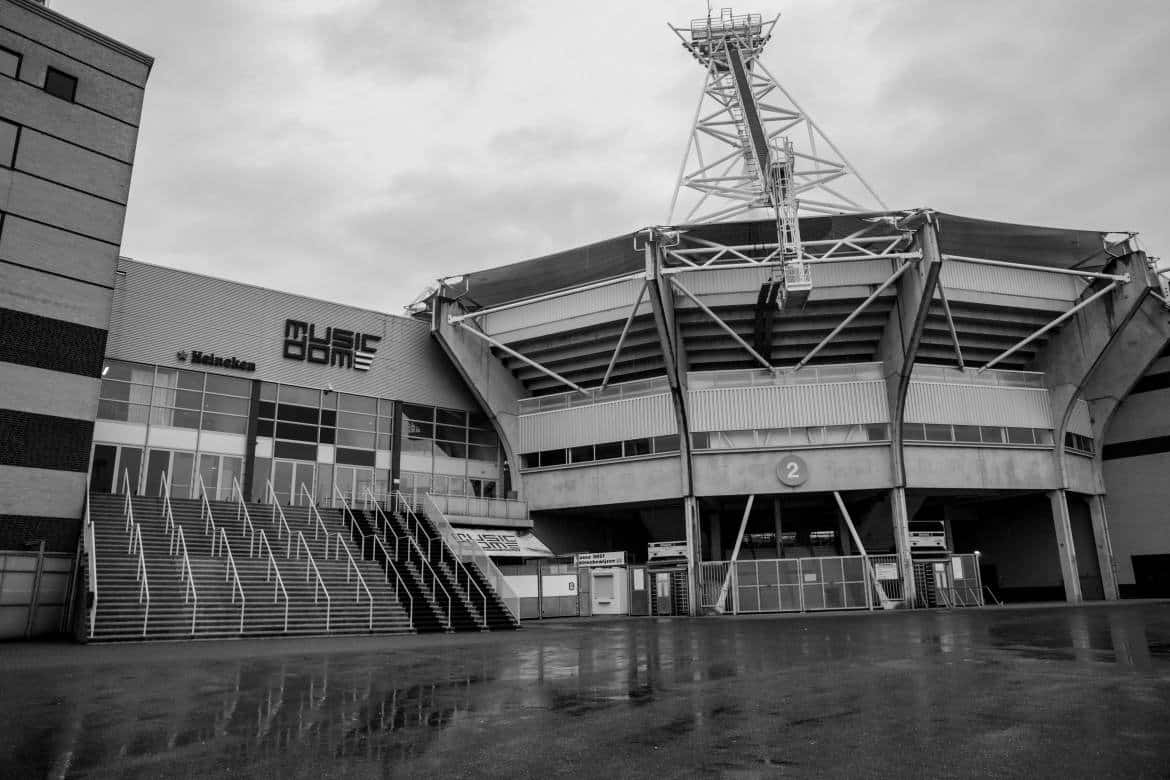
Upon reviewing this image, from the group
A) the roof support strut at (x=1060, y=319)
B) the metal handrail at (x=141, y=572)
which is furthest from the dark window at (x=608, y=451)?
the metal handrail at (x=141, y=572)

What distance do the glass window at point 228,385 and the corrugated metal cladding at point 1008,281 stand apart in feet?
104

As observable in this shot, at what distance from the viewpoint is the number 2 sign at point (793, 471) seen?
35844mm

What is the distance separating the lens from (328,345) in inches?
1475

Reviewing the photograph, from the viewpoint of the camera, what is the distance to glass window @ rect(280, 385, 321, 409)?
1422 inches

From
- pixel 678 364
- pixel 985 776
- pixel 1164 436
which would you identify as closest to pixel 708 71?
pixel 678 364

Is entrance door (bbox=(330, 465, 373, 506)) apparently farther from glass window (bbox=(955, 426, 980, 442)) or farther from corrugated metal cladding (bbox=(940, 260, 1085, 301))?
corrugated metal cladding (bbox=(940, 260, 1085, 301))

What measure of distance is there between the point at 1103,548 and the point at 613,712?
4071 centimetres

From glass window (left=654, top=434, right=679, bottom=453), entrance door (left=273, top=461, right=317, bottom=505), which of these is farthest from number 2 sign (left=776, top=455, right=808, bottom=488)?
entrance door (left=273, top=461, right=317, bottom=505)

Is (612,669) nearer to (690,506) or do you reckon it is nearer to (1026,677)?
(1026,677)

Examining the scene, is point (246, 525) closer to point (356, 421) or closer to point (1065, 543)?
point (356, 421)

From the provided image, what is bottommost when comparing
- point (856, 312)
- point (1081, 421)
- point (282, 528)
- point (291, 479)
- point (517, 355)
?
point (282, 528)

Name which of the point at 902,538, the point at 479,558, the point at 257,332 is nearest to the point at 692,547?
the point at 902,538

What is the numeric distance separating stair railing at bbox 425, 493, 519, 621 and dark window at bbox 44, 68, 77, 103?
19.4 meters

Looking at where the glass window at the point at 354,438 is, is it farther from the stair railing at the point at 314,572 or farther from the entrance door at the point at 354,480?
the stair railing at the point at 314,572
